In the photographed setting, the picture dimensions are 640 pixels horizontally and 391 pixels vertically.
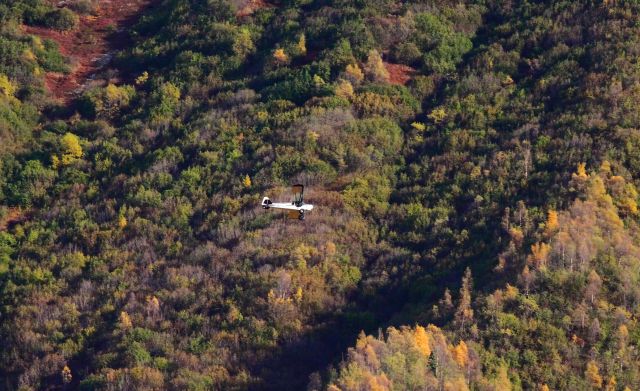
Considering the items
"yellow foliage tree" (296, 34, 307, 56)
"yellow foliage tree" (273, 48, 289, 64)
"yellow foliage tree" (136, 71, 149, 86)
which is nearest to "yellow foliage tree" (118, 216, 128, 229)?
"yellow foliage tree" (136, 71, 149, 86)

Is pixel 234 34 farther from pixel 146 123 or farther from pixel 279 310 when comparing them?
pixel 279 310

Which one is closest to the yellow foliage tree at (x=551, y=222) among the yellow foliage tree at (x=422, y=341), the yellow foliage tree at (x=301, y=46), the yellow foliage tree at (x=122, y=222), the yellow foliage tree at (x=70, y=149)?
the yellow foliage tree at (x=422, y=341)

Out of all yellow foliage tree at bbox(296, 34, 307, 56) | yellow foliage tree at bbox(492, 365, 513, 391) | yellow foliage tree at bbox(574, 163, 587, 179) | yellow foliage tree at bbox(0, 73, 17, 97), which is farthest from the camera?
yellow foliage tree at bbox(296, 34, 307, 56)

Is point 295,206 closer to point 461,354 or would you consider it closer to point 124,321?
point 124,321

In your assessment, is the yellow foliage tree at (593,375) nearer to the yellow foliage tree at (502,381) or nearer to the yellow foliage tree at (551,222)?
the yellow foliage tree at (502,381)

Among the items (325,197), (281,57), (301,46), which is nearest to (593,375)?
(325,197)

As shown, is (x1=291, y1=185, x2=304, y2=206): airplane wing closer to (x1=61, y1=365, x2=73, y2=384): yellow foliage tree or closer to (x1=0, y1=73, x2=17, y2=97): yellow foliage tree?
(x1=61, y1=365, x2=73, y2=384): yellow foliage tree

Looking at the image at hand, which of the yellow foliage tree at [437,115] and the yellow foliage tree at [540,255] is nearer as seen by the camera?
the yellow foliage tree at [540,255]

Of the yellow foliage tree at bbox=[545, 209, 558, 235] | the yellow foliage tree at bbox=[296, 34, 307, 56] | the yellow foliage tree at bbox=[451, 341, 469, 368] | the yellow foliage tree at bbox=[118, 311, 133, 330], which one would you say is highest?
the yellow foliage tree at bbox=[545, 209, 558, 235]
